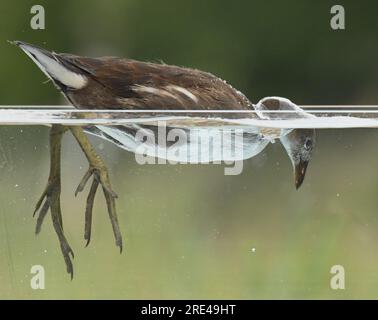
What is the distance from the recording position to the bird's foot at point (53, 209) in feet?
4.76

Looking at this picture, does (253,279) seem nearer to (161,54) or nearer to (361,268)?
(361,268)

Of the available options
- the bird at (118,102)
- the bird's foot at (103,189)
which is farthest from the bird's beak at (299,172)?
the bird's foot at (103,189)

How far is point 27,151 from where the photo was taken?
145 cm

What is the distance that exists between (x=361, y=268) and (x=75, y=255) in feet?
1.53

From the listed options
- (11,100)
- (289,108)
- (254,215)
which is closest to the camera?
(254,215)

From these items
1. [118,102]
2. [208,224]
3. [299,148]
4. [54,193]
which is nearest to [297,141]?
[299,148]

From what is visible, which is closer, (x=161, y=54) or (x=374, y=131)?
(x=374, y=131)

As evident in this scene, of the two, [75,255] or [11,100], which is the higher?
[11,100]

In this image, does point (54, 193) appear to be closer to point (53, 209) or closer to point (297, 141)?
point (53, 209)

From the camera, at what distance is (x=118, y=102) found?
1.51 metres

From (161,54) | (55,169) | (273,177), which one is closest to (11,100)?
(161,54)

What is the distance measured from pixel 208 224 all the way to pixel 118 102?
26cm

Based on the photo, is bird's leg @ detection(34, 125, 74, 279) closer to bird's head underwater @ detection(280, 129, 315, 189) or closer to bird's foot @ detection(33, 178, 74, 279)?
bird's foot @ detection(33, 178, 74, 279)

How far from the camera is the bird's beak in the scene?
1428mm
